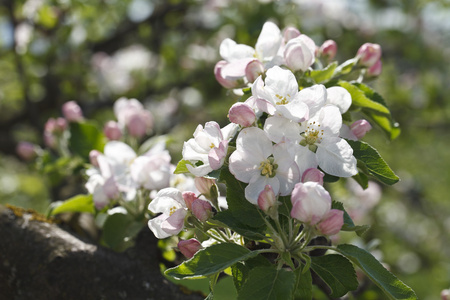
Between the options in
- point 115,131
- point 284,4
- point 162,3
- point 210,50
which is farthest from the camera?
point 210,50

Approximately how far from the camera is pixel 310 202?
95 cm

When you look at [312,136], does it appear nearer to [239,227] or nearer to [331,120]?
[331,120]

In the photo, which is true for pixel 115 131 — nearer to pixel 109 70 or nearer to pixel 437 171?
pixel 109 70

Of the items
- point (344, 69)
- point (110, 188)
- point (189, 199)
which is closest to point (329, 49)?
point (344, 69)

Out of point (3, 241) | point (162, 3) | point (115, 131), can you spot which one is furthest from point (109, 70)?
point (3, 241)

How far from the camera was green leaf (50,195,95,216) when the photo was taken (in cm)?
162

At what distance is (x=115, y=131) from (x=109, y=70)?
2750 millimetres

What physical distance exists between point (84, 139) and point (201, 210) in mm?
1016

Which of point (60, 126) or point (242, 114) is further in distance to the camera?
point (60, 126)

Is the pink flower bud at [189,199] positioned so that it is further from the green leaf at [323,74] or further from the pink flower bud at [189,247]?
the green leaf at [323,74]

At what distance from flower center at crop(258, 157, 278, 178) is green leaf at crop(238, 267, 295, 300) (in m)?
0.19

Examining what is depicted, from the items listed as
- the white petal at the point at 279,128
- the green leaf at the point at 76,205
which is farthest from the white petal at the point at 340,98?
the green leaf at the point at 76,205

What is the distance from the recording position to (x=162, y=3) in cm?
430

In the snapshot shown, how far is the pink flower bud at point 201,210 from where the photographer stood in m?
1.11
